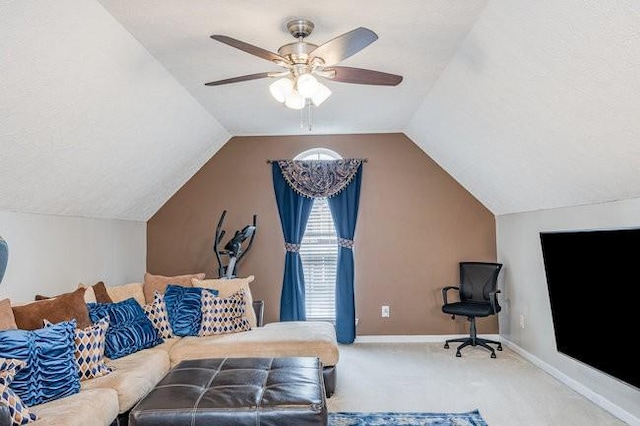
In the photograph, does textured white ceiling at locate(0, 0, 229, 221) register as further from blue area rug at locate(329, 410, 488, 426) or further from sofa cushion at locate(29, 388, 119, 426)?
blue area rug at locate(329, 410, 488, 426)

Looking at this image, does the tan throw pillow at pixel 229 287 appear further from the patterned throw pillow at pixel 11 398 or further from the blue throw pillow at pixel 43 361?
the patterned throw pillow at pixel 11 398

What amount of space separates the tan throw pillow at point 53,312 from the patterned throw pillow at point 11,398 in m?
0.60

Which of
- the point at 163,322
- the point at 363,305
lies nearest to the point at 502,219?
the point at 363,305

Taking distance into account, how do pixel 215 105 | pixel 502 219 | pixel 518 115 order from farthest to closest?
pixel 502 219 → pixel 215 105 → pixel 518 115

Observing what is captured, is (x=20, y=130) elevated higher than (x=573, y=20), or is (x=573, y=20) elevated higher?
(x=573, y=20)

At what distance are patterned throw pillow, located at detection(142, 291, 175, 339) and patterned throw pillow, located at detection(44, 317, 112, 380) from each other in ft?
3.10

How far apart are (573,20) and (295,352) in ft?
9.66

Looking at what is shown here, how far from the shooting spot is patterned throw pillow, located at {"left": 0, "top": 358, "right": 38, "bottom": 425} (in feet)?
7.18

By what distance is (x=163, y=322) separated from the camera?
417cm

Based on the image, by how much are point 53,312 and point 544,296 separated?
4.09 metres

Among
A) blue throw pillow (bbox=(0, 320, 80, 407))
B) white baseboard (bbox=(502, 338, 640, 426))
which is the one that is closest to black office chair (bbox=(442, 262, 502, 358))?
white baseboard (bbox=(502, 338, 640, 426))

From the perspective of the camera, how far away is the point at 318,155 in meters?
6.13

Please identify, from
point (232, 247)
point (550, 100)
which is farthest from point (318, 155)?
point (550, 100)

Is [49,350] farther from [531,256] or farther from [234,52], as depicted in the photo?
[531,256]
